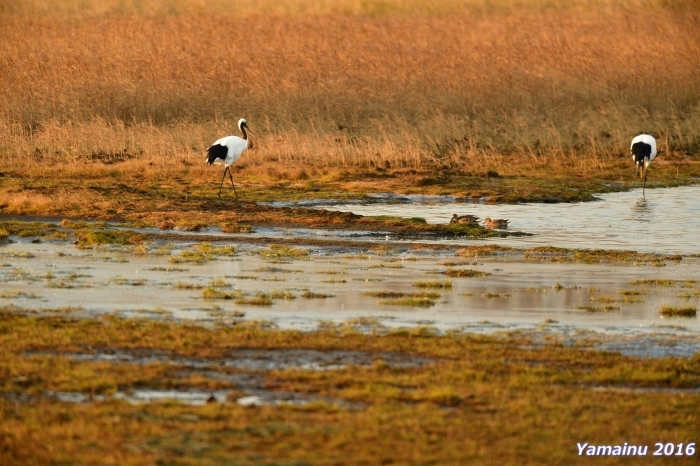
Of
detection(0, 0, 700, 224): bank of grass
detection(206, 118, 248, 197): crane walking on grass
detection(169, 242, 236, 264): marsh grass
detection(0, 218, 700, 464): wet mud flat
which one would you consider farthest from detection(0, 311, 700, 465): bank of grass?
detection(206, 118, 248, 197): crane walking on grass

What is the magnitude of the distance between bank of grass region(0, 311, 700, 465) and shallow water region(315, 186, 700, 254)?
7.70 metres

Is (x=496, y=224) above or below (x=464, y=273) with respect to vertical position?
above

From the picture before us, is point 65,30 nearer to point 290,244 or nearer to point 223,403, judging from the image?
point 290,244

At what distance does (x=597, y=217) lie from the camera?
65.8 ft

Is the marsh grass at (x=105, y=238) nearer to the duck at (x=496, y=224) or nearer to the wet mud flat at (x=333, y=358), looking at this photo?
the wet mud flat at (x=333, y=358)

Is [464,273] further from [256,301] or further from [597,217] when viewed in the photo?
[597,217]

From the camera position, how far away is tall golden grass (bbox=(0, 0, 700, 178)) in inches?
996

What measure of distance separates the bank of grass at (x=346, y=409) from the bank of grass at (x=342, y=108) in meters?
10.6

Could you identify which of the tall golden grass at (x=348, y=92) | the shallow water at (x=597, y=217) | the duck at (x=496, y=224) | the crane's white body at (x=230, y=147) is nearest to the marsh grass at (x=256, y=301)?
the shallow water at (x=597, y=217)

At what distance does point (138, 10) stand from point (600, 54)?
19257mm

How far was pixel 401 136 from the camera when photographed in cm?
2653

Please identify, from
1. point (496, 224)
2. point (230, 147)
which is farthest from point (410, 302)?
point (230, 147)

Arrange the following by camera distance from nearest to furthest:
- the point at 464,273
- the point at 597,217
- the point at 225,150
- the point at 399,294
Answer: the point at 399,294, the point at 464,273, the point at 597,217, the point at 225,150

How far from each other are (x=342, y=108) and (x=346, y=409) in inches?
820
